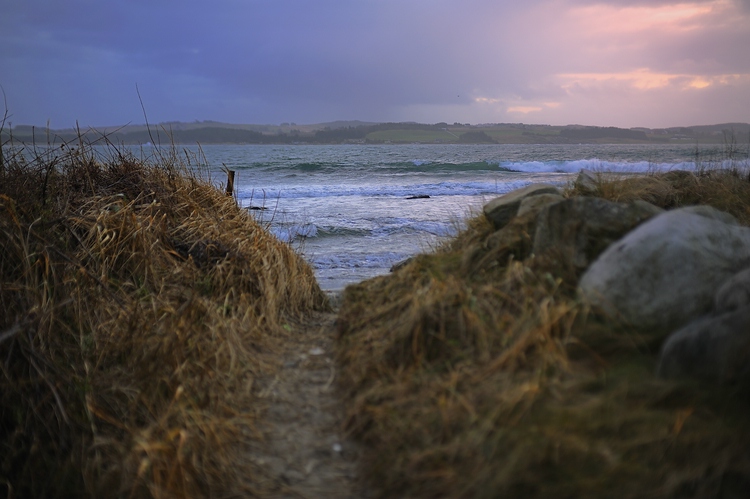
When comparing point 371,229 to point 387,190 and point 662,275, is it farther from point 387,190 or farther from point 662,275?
point 662,275

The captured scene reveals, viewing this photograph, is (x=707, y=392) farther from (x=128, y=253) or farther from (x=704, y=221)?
(x=128, y=253)

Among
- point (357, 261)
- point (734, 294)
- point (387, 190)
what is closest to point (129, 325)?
point (734, 294)

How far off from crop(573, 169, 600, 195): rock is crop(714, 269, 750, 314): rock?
3.70 meters

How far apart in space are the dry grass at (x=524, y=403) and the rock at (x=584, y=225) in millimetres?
249

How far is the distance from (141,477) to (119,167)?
14.7 feet

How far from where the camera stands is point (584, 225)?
A: 375 cm

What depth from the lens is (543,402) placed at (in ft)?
8.02

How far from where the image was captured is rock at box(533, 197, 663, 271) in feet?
12.1

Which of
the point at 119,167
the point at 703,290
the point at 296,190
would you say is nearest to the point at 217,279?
the point at 119,167

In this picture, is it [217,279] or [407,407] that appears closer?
[407,407]

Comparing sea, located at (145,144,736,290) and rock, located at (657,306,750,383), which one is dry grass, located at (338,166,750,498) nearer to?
rock, located at (657,306,750,383)

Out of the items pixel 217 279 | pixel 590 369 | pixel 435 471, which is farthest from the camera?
pixel 217 279

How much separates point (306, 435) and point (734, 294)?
2.18 metres

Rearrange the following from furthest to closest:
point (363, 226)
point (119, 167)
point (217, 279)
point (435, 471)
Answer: point (363, 226) < point (119, 167) < point (217, 279) < point (435, 471)
